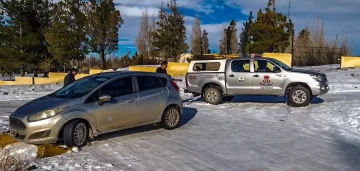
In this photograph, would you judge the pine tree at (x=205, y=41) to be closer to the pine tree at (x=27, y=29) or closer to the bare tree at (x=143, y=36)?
the bare tree at (x=143, y=36)

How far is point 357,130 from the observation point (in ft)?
31.0

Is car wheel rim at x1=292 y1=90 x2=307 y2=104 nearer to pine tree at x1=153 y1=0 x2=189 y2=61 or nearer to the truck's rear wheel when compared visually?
the truck's rear wheel

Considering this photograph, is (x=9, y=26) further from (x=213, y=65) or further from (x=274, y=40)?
(x=213, y=65)

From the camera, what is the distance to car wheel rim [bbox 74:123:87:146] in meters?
7.58

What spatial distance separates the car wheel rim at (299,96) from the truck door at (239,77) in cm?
161

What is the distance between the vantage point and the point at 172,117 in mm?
9758

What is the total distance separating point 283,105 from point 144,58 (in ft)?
117

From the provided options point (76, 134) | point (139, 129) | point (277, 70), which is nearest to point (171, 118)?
point (139, 129)

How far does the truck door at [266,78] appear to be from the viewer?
13.4m

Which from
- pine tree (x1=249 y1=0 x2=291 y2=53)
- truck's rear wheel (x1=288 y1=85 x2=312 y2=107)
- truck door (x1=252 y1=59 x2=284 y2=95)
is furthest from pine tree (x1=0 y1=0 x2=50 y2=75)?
truck's rear wheel (x1=288 y1=85 x2=312 y2=107)

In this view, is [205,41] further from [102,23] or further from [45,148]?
[45,148]

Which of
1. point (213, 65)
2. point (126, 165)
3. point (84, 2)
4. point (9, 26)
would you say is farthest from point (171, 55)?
point (126, 165)

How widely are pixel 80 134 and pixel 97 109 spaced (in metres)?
0.62

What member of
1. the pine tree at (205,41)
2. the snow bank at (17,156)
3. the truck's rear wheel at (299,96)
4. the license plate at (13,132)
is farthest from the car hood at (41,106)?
the pine tree at (205,41)
